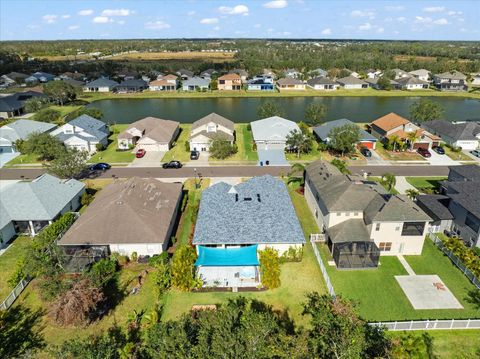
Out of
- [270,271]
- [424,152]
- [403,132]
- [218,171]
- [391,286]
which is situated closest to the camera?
[270,271]

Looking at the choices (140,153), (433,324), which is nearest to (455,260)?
(433,324)

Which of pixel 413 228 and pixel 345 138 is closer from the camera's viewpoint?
pixel 413 228

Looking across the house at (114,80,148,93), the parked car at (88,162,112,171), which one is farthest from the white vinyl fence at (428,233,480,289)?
the house at (114,80,148,93)

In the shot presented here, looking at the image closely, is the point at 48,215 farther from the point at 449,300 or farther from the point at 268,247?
the point at 449,300

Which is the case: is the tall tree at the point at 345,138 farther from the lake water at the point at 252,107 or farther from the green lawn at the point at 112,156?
the green lawn at the point at 112,156

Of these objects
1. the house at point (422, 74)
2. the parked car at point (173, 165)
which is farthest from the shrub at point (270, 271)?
the house at point (422, 74)

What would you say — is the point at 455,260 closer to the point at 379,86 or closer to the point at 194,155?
the point at 194,155
